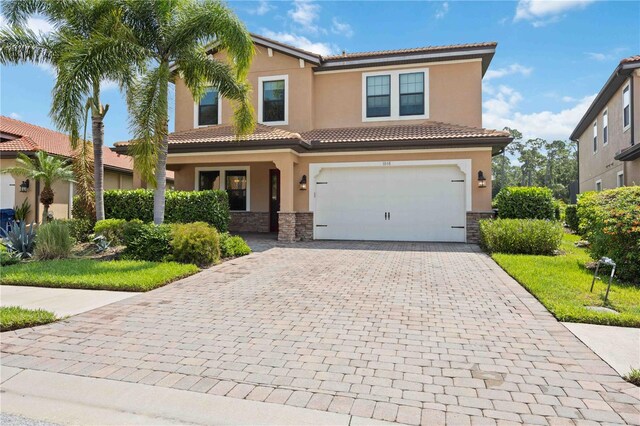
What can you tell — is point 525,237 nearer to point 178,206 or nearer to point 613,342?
point 613,342

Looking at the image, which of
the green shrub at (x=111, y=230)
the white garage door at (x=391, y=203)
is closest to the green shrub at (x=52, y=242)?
the green shrub at (x=111, y=230)

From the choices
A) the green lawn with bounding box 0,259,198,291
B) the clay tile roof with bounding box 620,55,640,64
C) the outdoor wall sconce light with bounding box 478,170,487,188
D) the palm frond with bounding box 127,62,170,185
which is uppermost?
the clay tile roof with bounding box 620,55,640,64

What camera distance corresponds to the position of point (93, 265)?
27.8 feet

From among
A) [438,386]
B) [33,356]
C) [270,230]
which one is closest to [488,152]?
[270,230]

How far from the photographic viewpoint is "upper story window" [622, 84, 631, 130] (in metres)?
14.6

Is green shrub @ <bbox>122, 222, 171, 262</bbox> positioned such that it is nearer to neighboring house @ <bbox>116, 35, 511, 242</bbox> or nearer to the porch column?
the porch column

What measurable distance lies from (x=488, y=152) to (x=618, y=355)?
9985 millimetres

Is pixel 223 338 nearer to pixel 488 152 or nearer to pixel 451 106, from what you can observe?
pixel 488 152

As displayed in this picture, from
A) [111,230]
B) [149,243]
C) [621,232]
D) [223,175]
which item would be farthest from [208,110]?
[621,232]

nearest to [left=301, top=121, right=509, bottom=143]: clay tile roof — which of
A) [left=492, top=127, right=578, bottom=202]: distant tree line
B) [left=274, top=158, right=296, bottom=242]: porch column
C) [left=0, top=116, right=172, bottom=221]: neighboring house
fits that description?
[left=274, top=158, right=296, bottom=242]: porch column

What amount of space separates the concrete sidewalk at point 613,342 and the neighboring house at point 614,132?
822cm

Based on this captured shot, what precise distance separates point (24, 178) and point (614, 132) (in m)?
25.9

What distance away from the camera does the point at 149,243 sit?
30.2ft

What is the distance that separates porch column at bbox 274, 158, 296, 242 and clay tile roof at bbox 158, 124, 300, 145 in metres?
0.87
